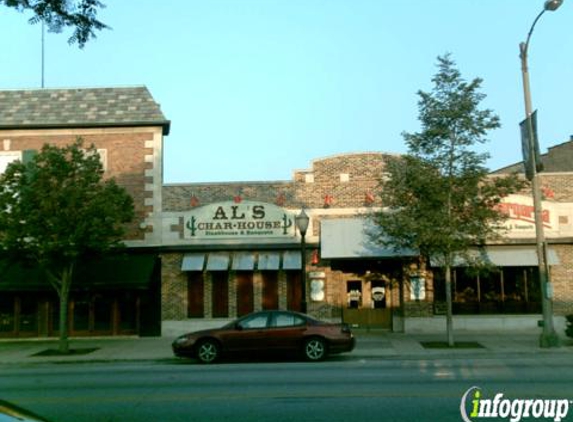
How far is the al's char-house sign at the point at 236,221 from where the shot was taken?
2525cm

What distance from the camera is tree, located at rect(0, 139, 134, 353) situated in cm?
2022

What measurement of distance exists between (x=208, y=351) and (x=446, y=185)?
840cm

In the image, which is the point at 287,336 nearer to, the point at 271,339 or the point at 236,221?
the point at 271,339

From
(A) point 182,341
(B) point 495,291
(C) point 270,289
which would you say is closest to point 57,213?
(A) point 182,341

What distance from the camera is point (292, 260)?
81.1 feet

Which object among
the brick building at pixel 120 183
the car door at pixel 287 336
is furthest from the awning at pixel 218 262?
the car door at pixel 287 336

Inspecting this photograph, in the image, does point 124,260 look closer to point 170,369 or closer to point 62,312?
point 62,312

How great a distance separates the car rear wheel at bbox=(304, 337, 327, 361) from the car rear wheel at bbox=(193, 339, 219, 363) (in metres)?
2.35

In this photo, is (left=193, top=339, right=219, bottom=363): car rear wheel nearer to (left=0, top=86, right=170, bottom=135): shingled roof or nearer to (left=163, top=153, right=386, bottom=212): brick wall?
(left=163, top=153, right=386, bottom=212): brick wall

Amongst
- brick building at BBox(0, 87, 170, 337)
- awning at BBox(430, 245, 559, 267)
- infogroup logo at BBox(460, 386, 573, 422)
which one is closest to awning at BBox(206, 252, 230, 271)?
brick building at BBox(0, 87, 170, 337)

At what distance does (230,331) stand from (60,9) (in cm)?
1120

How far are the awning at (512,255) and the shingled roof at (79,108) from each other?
12631 mm

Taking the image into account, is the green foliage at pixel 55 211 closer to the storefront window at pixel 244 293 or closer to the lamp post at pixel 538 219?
the storefront window at pixel 244 293

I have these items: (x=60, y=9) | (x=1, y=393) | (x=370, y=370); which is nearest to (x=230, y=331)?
(x=370, y=370)
